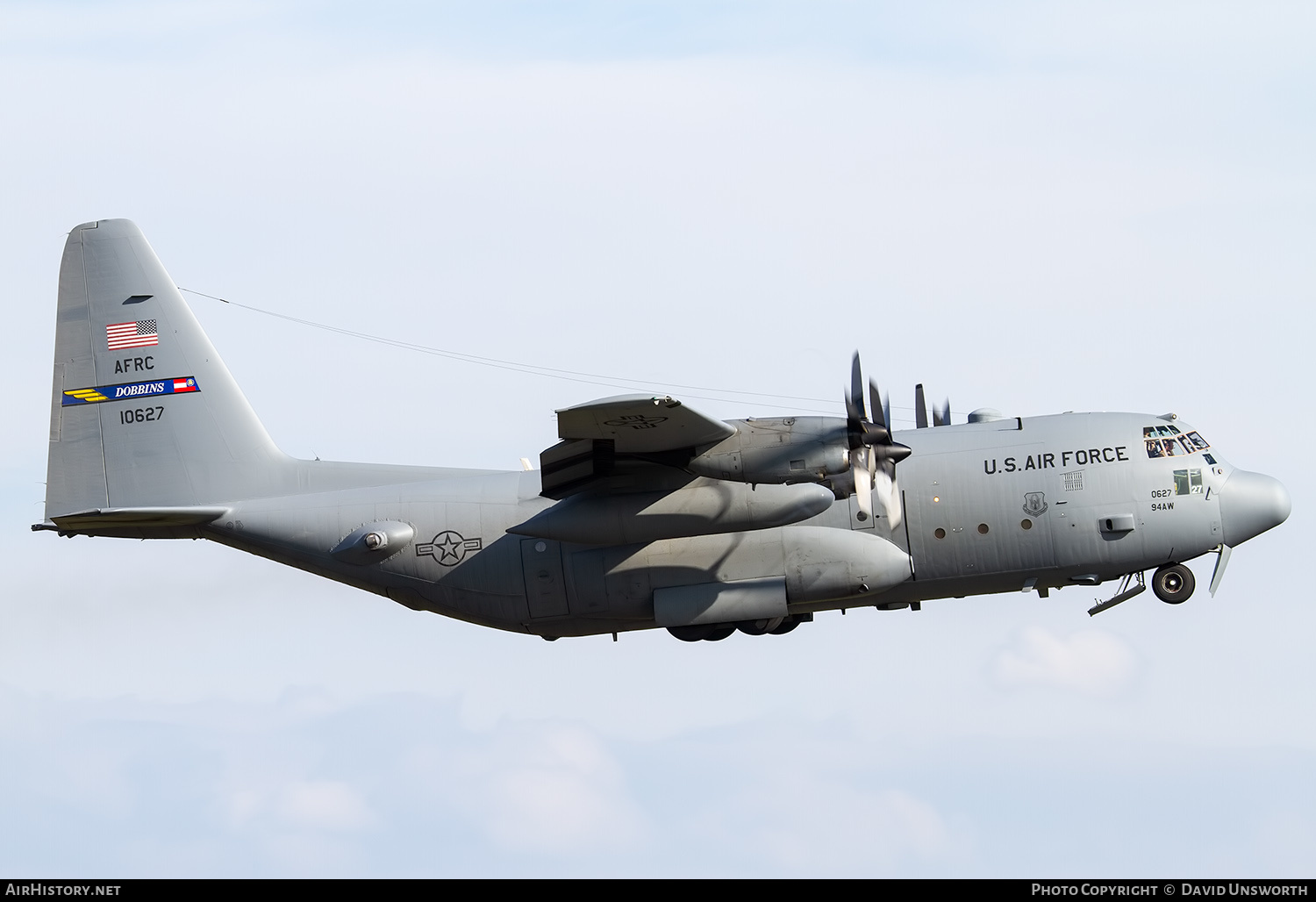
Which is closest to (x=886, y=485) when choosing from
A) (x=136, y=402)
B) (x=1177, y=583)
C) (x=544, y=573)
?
(x=1177, y=583)

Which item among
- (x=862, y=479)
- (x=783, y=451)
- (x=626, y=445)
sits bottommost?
(x=862, y=479)

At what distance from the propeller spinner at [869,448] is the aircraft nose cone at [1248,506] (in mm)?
5123

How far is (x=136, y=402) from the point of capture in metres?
24.6

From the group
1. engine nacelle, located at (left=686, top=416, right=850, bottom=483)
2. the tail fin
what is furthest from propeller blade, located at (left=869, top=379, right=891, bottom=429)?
the tail fin

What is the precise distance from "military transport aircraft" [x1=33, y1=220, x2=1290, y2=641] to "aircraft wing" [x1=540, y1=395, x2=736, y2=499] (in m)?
0.05

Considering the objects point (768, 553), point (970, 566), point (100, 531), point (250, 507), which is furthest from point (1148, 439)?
point (100, 531)

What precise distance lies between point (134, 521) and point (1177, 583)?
1617 centimetres

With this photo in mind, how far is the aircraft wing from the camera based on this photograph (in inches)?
766

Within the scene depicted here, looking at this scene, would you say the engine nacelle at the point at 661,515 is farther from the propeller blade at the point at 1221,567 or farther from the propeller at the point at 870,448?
the propeller blade at the point at 1221,567

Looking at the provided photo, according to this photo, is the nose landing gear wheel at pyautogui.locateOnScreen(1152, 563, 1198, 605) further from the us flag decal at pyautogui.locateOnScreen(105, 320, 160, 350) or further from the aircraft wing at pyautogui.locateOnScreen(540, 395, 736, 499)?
the us flag decal at pyautogui.locateOnScreen(105, 320, 160, 350)

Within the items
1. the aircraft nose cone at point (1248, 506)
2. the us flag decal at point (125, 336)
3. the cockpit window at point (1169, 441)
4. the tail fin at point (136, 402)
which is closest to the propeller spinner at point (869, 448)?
the cockpit window at point (1169, 441)

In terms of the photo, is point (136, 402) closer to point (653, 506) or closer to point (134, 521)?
point (134, 521)
